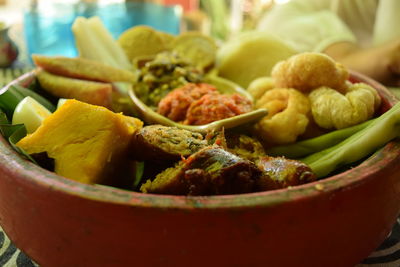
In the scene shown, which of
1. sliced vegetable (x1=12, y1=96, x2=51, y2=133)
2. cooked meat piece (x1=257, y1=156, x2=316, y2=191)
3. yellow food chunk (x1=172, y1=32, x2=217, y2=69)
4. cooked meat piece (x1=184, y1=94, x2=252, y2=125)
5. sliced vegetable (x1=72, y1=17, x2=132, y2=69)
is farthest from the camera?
yellow food chunk (x1=172, y1=32, x2=217, y2=69)

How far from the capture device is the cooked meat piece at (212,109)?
0.72 metres

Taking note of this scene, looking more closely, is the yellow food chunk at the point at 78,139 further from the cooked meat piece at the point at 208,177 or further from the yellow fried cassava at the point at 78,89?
the yellow fried cassava at the point at 78,89

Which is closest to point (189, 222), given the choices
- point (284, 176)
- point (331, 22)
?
point (284, 176)

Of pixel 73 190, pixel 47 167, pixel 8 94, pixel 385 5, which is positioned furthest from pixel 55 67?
pixel 385 5

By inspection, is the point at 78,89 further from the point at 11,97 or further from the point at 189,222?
the point at 189,222

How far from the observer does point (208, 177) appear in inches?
18.8

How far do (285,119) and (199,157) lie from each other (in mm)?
243

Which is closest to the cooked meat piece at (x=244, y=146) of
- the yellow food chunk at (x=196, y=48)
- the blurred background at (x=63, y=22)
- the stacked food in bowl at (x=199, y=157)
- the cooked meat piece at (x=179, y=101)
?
the stacked food in bowl at (x=199, y=157)

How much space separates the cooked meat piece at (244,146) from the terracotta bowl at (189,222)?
0.65 ft

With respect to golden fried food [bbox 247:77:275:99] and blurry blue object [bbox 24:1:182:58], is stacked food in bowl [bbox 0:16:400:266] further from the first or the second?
blurry blue object [bbox 24:1:182:58]

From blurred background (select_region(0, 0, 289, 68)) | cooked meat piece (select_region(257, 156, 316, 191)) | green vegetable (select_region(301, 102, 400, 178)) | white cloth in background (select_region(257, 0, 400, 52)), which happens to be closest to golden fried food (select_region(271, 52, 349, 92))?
green vegetable (select_region(301, 102, 400, 178))

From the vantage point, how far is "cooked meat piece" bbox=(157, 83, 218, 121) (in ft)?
2.47

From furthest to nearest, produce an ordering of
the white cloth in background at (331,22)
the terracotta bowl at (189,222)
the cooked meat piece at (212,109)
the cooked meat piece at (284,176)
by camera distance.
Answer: the white cloth in background at (331,22), the cooked meat piece at (212,109), the cooked meat piece at (284,176), the terracotta bowl at (189,222)

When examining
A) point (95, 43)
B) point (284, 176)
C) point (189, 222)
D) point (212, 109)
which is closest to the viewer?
point (189, 222)
